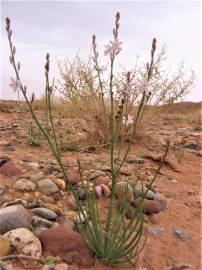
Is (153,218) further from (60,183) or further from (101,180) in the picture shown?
(60,183)

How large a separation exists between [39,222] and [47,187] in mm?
713

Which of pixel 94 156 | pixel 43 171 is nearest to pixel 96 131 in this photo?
pixel 94 156

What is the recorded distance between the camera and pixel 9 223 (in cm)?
257

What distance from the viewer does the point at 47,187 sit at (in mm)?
3461

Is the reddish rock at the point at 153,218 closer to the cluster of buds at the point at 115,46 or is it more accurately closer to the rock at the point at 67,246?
→ the rock at the point at 67,246

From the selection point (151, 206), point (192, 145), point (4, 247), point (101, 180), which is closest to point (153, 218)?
point (151, 206)

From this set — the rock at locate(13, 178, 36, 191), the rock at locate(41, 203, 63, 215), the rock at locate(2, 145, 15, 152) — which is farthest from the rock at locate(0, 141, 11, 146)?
the rock at locate(41, 203, 63, 215)

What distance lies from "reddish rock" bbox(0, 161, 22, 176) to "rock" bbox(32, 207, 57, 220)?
35.0 inches

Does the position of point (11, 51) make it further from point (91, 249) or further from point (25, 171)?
point (25, 171)

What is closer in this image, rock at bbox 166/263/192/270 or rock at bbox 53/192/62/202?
rock at bbox 166/263/192/270

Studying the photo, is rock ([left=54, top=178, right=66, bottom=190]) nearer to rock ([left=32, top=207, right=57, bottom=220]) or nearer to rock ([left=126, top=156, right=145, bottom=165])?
rock ([left=32, top=207, right=57, bottom=220])

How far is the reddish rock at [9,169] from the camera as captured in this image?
3.73 m

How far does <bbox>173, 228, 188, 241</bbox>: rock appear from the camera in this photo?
10.1ft

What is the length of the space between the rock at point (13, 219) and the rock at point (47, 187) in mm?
725
